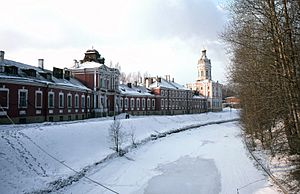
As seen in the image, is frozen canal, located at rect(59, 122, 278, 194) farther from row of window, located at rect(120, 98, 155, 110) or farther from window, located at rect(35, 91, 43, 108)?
row of window, located at rect(120, 98, 155, 110)

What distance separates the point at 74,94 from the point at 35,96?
812 centimetres

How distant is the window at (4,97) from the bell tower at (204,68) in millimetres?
Result: 71019

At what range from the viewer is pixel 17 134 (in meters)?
17.2

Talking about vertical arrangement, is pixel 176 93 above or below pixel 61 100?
above

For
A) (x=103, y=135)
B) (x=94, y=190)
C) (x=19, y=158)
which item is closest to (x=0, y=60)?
(x=103, y=135)

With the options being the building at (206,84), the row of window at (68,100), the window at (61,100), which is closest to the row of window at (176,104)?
the building at (206,84)

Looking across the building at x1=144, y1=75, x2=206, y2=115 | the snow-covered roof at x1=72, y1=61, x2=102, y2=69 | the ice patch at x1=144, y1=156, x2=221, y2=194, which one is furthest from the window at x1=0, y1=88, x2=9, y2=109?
the building at x1=144, y1=75, x2=206, y2=115

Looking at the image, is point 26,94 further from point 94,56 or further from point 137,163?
point 94,56

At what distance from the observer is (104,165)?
18.8 meters

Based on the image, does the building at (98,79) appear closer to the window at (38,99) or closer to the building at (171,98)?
the window at (38,99)

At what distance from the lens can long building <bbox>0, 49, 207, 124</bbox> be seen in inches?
1132

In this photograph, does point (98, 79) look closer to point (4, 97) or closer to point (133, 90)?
point (133, 90)

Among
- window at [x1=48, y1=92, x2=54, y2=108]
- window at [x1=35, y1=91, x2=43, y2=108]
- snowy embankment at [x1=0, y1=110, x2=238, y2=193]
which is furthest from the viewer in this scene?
window at [x1=48, y1=92, x2=54, y2=108]

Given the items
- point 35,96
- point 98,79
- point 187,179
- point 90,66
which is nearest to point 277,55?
point 187,179
